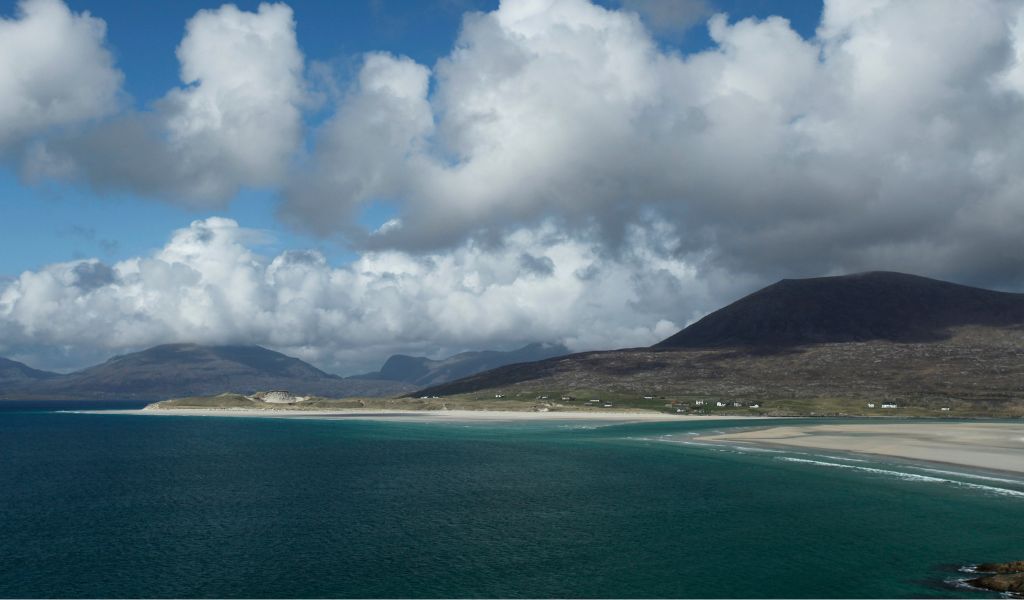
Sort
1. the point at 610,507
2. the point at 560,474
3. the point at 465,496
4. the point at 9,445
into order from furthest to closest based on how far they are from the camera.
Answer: the point at 9,445 → the point at 560,474 → the point at 465,496 → the point at 610,507

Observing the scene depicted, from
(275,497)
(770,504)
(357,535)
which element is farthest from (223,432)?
(770,504)

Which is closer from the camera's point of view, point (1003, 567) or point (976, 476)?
point (1003, 567)

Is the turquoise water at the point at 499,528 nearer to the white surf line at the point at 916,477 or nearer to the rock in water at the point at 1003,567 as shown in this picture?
the white surf line at the point at 916,477

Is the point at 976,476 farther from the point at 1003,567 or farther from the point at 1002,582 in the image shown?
the point at 1002,582

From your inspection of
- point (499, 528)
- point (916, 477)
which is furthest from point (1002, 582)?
point (916, 477)

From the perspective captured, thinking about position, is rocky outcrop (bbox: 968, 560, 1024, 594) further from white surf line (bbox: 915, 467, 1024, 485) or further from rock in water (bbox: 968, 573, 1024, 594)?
white surf line (bbox: 915, 467, 1024, 485)

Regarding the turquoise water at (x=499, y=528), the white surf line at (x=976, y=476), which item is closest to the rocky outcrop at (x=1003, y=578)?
the turquoise water at (x=499, y=528)

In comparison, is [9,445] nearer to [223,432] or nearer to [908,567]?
[223,432]
